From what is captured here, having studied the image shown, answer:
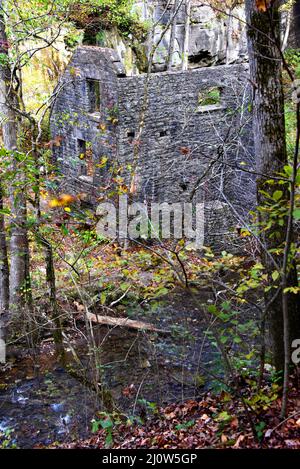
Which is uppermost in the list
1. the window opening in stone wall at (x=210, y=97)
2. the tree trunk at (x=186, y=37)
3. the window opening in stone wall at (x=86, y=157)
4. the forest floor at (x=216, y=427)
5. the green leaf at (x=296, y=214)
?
the tree trunk at (x=186, y=37)

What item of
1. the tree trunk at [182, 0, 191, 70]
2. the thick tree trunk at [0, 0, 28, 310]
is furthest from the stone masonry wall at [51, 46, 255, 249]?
the tree trunk at [182, 0, 191, 70]

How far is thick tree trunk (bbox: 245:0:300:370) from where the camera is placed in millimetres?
4645

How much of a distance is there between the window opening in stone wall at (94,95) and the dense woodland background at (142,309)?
1.67 meters

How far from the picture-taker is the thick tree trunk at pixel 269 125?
4.64 m

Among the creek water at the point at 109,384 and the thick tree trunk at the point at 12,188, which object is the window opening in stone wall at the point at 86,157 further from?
the creek water at the point at 109,384

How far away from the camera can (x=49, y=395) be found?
809 centimetres

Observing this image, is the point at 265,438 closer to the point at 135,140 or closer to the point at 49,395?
the point at 49,395

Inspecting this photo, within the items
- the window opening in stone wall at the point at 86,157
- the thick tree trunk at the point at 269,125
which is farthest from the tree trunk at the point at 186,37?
the thick tree trunk at the point at 269,125

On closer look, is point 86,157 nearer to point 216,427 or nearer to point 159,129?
point 159,129

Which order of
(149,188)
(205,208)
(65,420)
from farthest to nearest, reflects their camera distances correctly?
(149,188), (205,208), (65,420)

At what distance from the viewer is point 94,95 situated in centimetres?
1380

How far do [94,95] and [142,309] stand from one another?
6478mm

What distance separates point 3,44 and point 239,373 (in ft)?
21.6

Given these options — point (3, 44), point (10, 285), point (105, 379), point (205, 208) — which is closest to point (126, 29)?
point (205, 208)
